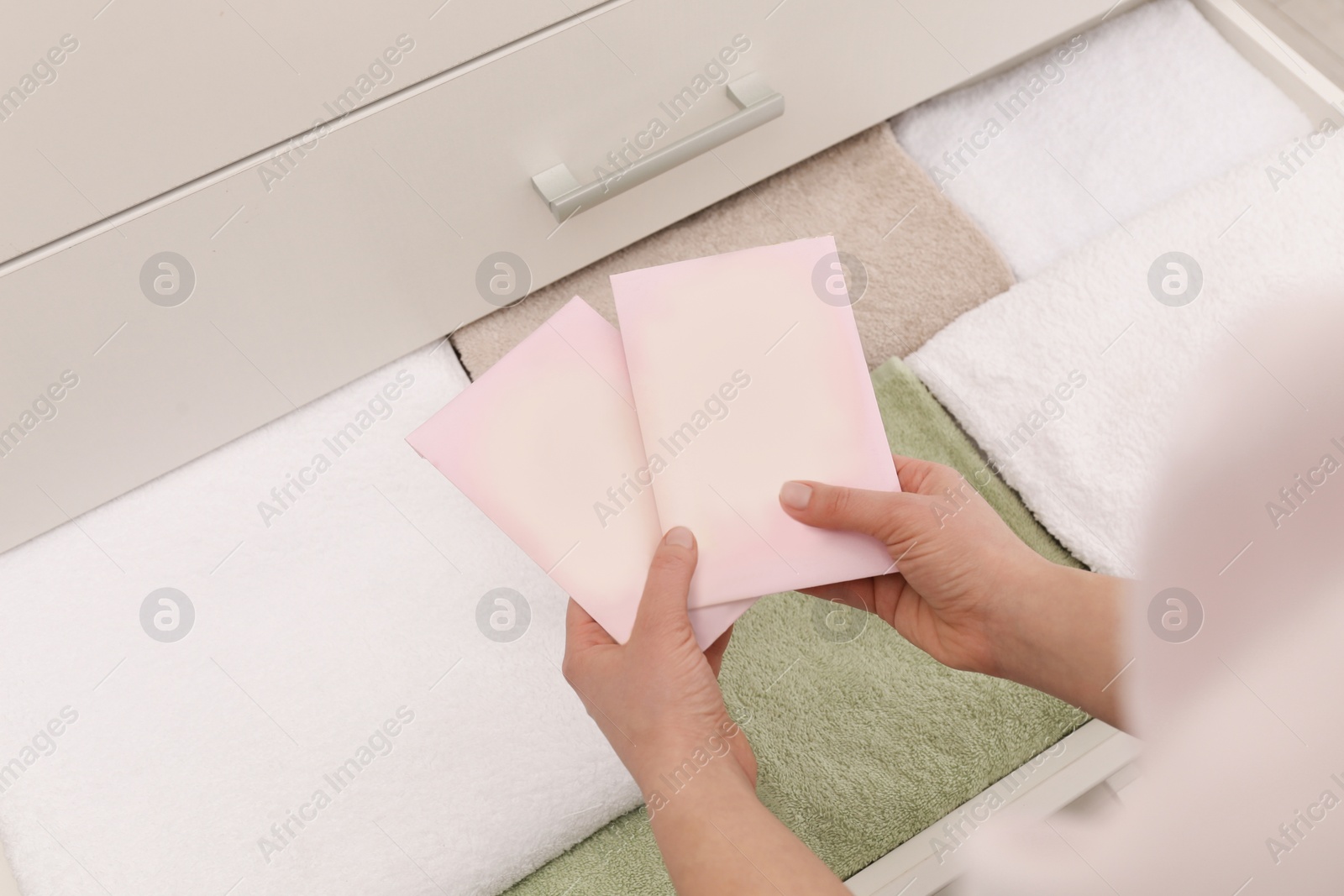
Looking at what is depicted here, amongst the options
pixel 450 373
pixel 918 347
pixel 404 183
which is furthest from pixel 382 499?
pixel 918 347

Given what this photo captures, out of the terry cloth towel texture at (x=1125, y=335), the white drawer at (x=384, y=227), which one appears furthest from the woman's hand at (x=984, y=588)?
the white drawer at (x=384, y=227)

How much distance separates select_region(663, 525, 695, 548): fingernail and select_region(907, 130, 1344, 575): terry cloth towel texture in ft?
1.20

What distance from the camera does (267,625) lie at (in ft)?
2.43

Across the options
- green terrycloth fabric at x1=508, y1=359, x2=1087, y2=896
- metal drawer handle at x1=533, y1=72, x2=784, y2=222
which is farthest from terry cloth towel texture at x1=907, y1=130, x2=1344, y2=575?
metal drawer handle at x1=533, y1=72, x2=784, y2=222

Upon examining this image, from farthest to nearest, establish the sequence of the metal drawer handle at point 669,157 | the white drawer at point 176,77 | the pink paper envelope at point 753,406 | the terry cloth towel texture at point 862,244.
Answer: the terry cloth towel texture at point 862,244
the metal drawer handle at point 669,157
the pink paper envelope at point 753,406
the white drawer at point 176,77

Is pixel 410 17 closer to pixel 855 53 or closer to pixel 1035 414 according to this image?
pixel 855 53

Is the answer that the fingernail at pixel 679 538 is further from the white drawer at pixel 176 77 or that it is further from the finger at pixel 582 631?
the white drawer at pixel 176 77

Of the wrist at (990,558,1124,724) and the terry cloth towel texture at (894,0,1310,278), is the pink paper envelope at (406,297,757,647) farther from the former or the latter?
the terry cloth towel texture at (894,0,1310,278)

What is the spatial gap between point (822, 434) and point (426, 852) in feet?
1.50

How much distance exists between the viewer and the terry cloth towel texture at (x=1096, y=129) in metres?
0.89

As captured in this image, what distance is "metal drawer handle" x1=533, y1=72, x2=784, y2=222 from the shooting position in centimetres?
66

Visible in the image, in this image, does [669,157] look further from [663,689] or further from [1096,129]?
[1096,129]

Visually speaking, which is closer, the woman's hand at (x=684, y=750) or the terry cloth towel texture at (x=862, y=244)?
the woman's hand at (x=684, y=750)

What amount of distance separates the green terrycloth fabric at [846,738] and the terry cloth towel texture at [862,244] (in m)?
0.29
